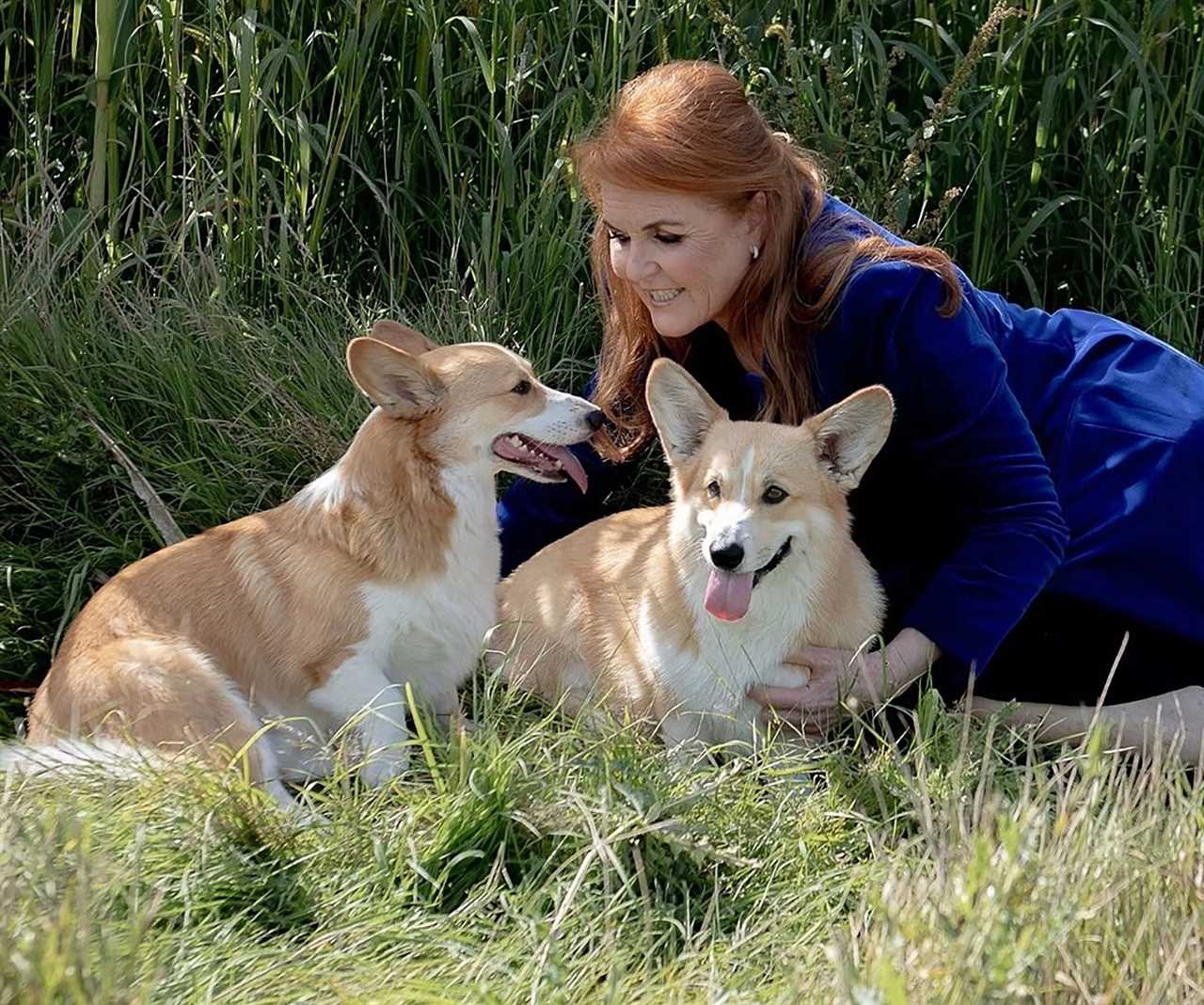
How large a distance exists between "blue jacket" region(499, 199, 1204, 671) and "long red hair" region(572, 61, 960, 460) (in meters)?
0.05

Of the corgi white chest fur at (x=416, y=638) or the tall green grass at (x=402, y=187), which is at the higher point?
the tall green grass at (x=402, y=187)

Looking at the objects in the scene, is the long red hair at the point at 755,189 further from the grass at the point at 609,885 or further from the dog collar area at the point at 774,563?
the grass at the point at 609,885

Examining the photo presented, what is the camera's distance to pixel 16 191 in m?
4.71

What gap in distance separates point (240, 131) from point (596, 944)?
2742 millimetres

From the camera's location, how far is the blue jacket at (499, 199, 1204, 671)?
10.7ft

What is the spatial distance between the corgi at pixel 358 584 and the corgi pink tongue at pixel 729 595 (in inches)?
18.7

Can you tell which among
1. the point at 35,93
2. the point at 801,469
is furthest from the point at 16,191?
the point at 801,469

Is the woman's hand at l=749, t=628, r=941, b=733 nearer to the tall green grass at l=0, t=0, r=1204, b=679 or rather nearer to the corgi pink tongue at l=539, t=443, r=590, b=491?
the corgi pink tongue at l=539, t=443, r=590, b=491

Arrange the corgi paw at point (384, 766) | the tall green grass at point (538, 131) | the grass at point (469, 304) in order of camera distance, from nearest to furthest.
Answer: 1. the grass at point (469, 304)
2. the corgi paw at point (384, 766)
3. the tall green grass at point (538, 131)

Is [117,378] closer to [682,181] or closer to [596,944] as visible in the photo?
[682,181]

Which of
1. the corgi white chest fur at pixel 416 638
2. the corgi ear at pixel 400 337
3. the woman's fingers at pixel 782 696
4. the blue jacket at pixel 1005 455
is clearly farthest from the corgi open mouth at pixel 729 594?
the corgi ear at pixel 400 337

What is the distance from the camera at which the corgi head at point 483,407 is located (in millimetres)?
3307

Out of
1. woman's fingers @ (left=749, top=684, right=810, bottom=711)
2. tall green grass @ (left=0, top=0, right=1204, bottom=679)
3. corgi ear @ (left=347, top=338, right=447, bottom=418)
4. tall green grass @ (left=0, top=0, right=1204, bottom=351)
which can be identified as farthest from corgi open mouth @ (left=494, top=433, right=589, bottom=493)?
tall green grass @ (left=0, top=0, right=1204, bottom=351)

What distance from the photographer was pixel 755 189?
3.35 m
